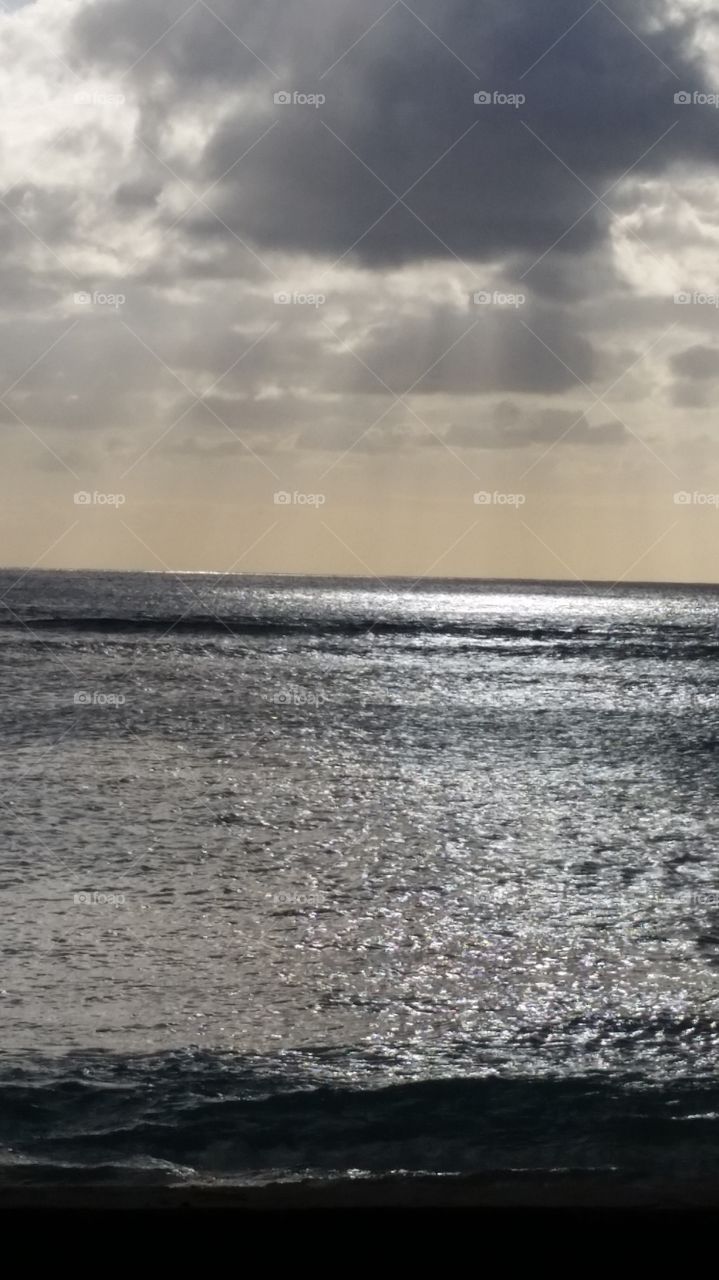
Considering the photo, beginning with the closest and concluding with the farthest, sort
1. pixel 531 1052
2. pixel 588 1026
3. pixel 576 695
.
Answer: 1. pixel 531 1052
2. pixel 588 1026
3. pixel 576 695

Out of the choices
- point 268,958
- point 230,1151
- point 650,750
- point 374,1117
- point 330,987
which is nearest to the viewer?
point 230,1151

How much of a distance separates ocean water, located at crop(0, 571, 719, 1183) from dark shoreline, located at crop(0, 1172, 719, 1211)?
67.0 inches

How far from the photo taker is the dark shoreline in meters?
2.52

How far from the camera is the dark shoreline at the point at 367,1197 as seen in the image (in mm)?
2520

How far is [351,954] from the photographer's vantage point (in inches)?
293

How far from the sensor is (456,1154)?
180 inches

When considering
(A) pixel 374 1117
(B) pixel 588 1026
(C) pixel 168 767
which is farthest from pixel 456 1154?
(C) pixel 168 767

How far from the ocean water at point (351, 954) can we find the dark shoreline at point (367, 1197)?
170 cm

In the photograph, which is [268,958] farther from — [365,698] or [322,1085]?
[365,698]

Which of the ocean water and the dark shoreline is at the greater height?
the dark shoreline

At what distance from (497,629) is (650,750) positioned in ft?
197

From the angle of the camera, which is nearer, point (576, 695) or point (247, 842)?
point (247, 842)

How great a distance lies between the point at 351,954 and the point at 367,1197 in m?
4.77

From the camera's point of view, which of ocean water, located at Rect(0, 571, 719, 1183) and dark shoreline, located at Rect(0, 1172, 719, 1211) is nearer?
dark shoreline, located at Rect(0, 1172, 719, 1211)
